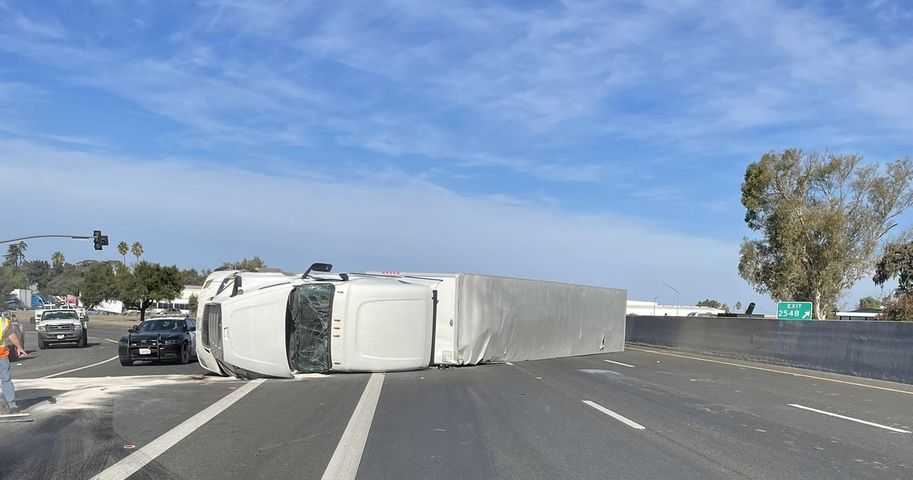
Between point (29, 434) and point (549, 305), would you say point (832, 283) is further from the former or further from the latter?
point (29, 434)

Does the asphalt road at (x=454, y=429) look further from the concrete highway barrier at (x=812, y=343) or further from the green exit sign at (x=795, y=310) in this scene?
the green exit sign at (x=795, y=310)

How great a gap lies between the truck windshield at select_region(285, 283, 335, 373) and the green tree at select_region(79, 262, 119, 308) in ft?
308

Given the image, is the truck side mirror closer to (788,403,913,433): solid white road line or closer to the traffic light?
(788,403,913,433): solid white road line

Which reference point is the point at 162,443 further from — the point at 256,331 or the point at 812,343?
the point at 812,343

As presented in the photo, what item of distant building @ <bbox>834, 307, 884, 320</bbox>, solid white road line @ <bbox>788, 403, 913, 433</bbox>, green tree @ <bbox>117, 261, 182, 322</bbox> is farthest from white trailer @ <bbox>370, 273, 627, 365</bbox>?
green tree @ <bbox>117, 261, 182, 322</bbox>

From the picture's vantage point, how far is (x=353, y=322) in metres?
18.3

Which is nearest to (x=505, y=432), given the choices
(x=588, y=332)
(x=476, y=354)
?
(x=476, y=354)

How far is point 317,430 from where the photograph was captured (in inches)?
411

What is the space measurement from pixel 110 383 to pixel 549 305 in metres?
15.0

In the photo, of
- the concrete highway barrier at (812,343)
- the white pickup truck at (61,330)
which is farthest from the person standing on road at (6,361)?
the white pickup truck at (61,330)

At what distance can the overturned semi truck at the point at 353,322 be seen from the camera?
16844mm

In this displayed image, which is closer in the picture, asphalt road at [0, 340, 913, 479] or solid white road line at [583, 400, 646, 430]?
asphalt road at [0, 340, 913, 479]

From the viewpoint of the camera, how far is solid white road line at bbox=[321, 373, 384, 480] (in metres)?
7.80

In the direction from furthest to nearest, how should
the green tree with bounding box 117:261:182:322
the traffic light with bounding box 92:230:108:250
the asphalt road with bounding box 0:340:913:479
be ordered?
1. the green tree with bounding box 117:261:182:322
2. the traffic light with bounding box 92:230:108:250
3. the asphalt road with bounding box 0:340:913:479
